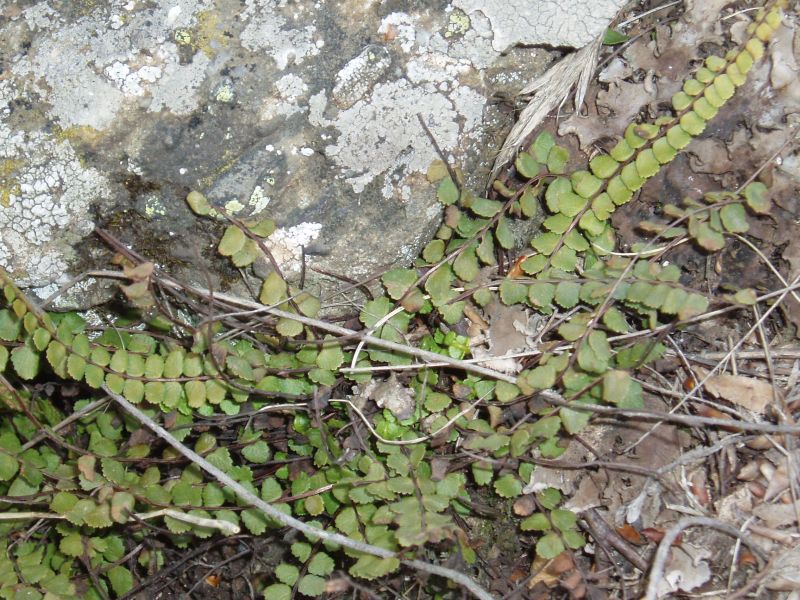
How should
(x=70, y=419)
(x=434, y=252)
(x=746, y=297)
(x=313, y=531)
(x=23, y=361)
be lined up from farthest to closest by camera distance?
(x=70, y=419), (x=434, y=252), (x=23, y=361), (x=746, y=297), (x=313, y=531)

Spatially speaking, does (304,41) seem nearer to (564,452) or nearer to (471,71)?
(471,71)

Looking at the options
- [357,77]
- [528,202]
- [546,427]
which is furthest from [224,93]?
[546,427]

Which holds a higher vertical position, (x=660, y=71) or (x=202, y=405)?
(x=660, y=71)

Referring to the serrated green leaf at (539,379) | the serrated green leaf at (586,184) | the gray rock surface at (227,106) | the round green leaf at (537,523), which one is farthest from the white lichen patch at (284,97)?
the round green leaf at (537,523)

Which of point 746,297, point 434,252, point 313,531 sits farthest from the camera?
point 434,252

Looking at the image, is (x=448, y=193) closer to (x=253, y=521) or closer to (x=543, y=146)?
(x=543, y=146)

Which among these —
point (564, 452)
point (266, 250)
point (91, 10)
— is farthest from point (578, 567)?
point (91, 10)

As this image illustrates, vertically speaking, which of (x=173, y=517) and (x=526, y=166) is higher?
(x=526, y=166)
